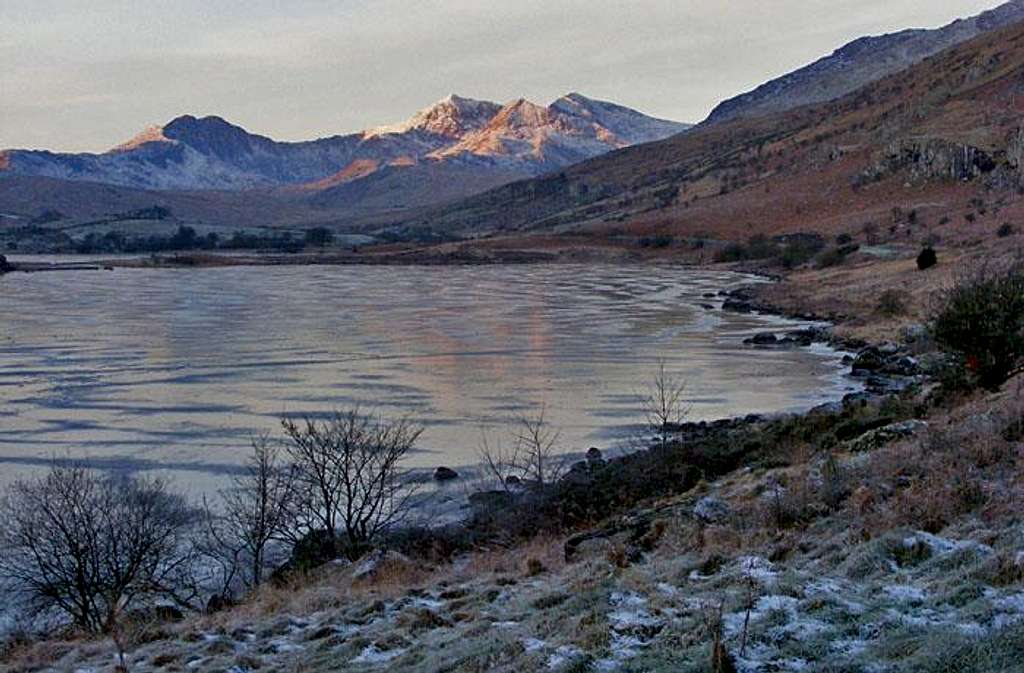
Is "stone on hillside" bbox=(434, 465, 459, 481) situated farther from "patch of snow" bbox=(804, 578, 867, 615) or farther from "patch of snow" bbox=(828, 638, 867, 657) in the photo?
"patch of snow" bbox=(828, 638, 867, 657)

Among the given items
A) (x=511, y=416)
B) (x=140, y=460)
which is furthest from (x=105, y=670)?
(x=511, y=416)

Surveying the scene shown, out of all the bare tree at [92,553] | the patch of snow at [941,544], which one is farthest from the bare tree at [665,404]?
the patch of snow at [941,544]

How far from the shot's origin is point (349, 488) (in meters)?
19.4

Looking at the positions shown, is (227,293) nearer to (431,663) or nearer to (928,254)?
(928,254)

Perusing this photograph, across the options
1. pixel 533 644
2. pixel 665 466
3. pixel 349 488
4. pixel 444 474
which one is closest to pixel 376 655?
pixel 533 644

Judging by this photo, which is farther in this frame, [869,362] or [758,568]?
[869,362]

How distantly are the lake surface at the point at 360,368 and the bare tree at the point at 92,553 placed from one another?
4.50 m

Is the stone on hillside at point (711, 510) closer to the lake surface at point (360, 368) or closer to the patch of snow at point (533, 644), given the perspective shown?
the patch of snow at point (533, 644)

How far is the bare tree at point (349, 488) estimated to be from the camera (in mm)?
19312

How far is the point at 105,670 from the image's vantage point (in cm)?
1005

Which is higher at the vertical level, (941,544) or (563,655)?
(941,544)

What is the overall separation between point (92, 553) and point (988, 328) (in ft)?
54.5

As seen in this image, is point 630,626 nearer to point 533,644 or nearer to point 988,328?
point 533,644

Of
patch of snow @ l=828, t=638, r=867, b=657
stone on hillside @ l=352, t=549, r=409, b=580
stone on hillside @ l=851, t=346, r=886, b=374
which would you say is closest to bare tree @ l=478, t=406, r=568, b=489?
stone on hillside @ l=352, t=549, r=409, b=580
